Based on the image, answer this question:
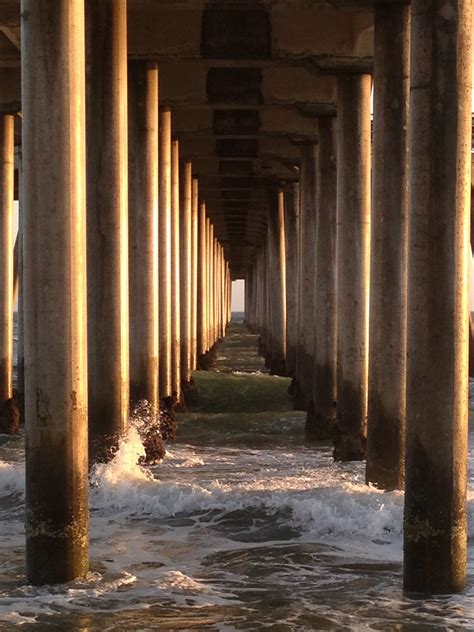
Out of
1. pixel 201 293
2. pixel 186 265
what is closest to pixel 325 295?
pixel 186 265

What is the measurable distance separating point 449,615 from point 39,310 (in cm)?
280

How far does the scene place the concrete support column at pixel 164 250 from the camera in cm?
1789

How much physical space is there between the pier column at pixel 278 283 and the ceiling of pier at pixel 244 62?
621cm

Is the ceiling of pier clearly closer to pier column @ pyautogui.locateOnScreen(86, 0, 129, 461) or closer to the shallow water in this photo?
pier column @ pyautogui.locateOnScreen(86, 0, 129, 461)

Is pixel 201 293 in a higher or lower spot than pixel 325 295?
higher

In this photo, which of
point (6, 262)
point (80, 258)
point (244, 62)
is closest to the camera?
point (80, 258)

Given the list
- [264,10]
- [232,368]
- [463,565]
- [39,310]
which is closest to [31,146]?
[39,310]

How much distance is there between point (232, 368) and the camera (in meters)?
34.1

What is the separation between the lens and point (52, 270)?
23.5ft

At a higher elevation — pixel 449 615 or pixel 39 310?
pixel 39 310

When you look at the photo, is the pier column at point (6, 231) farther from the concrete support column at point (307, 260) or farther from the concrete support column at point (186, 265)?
the concrete support column at point (186, 265)

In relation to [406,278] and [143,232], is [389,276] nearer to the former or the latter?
[406,278]

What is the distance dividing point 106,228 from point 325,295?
6514mm

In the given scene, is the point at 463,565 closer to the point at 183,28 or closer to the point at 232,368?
the point at 183,28
